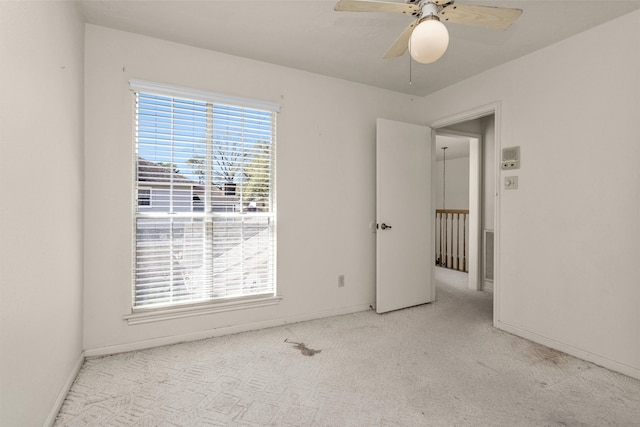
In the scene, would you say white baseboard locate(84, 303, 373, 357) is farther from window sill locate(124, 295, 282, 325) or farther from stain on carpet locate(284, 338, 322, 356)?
stain on carpet locate(284, 338, 322, 356)

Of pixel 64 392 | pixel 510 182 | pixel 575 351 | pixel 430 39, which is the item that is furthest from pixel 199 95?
pixel 575 351

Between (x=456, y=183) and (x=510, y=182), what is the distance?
14.4ft

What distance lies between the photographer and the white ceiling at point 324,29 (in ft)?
6.86

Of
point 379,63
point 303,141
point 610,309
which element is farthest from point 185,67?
point 610,309

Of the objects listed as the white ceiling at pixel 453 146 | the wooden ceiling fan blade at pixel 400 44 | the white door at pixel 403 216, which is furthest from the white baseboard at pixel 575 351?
the white ceiling at pixel 453 146

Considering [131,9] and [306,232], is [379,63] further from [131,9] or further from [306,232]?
[131,9]

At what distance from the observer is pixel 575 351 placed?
2.40 m

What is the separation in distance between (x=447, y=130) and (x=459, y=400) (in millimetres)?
3127

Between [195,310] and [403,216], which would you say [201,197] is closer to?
[195,310]

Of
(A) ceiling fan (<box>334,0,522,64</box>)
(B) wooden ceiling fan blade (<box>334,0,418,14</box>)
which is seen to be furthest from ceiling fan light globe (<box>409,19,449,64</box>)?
(B) wooden ceiling fan blade (<box>334,0,418,14</box>)

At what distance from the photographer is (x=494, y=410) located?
1.76m

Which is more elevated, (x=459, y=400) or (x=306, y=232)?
(x=306, y=232)

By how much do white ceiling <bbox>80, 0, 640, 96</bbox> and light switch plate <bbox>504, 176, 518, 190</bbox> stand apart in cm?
109

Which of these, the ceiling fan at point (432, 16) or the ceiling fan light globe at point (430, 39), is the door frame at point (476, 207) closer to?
the ceiling fan at point (432, 16)
